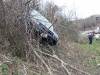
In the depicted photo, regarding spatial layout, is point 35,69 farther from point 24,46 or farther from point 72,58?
point 72,58

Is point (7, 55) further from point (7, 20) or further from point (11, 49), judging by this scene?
point (7, 20)

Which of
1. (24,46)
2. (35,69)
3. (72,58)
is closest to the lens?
(35,69)

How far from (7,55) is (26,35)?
85 centimetres

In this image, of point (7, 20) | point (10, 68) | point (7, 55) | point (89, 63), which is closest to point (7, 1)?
point (7, 20)

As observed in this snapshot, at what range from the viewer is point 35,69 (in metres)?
6.74

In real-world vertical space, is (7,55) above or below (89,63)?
above

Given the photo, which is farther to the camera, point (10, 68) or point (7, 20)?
point (7, 20)

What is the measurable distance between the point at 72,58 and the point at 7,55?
3.90 m

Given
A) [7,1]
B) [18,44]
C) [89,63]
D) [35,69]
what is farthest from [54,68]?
[89,63]

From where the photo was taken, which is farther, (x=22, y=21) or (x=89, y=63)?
(x=89, y=63)

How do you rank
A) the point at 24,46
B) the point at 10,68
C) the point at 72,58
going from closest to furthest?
1. the point at 10,68
2. the point at 24,46
3. the point at 72,58

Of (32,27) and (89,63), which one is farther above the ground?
(32,27)

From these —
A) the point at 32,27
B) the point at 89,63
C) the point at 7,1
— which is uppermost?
the point at 7,1

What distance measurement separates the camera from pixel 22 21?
710 centimetres
